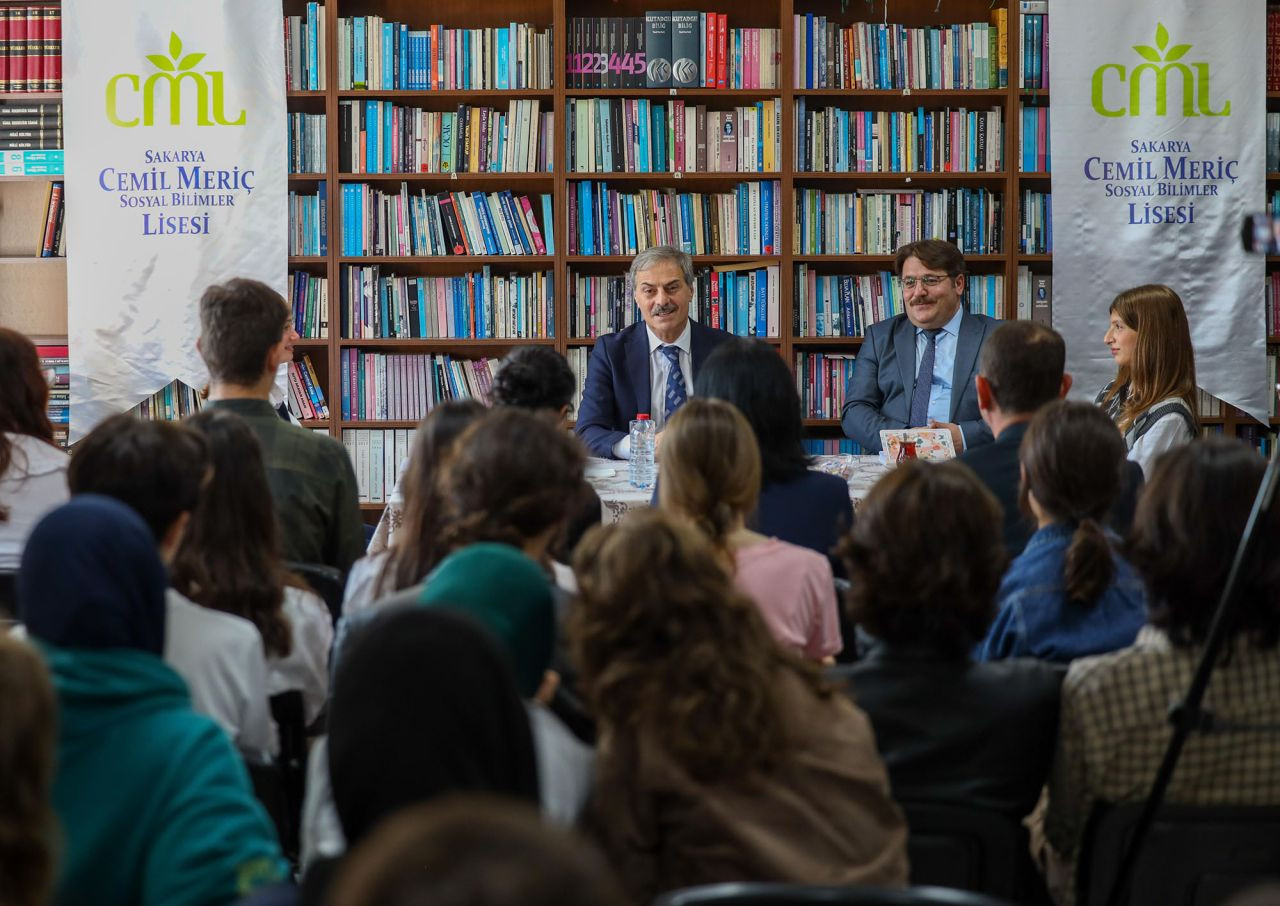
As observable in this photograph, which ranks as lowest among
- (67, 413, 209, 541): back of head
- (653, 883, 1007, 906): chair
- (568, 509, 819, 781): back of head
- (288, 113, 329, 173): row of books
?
(653, 883, 1007, 906): chair

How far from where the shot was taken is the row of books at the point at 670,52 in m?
5.39

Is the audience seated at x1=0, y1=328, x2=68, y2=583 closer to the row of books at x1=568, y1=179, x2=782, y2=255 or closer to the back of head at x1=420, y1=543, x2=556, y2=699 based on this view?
the back of head at x1=420, y1=543, x2=556, y2=699

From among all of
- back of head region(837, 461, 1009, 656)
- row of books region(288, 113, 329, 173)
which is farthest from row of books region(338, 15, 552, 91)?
back of head region(837, 461, 1009, 656)

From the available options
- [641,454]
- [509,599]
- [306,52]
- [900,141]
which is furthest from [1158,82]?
[509,599]

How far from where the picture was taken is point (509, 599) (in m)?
1.48

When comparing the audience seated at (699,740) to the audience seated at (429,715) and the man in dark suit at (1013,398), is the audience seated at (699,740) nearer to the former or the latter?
the audience seated at (429,715)

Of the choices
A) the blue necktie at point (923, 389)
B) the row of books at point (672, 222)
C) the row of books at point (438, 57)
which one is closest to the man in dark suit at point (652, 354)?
the row of books at point (672, 222)

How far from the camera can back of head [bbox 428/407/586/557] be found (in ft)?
A: 6.66

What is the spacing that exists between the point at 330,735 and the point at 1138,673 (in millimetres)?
1185

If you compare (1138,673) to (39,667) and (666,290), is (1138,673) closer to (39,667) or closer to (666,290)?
(39,667)

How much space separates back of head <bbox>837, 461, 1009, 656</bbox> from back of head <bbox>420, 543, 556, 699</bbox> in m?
0.59

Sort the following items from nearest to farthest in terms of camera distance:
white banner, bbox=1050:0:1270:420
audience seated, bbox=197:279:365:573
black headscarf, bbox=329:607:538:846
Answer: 1. black headscarf, bbox=329:607:538:846
2. audience seated, bbox=197:279:365:573
3. white banner, bbox=1050:0:1270:420

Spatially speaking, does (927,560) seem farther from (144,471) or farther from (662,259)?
(662,259)

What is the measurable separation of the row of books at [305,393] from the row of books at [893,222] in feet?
6.38
